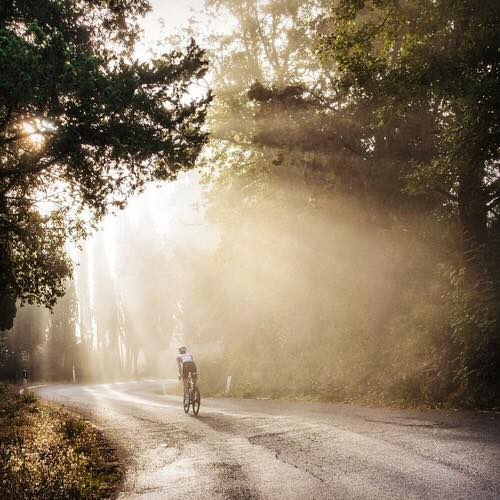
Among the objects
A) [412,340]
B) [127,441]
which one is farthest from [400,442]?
[412,340]

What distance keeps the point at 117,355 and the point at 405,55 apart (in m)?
73.8

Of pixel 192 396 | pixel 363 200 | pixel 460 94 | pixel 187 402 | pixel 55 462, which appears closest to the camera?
pixel 55 462

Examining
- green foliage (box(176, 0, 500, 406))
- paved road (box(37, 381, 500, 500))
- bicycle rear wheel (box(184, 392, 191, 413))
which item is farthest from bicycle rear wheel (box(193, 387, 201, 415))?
green foliage (box(176, 0, 500, 406))

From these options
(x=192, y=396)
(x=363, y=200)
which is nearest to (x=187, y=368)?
(x=192, y=396)

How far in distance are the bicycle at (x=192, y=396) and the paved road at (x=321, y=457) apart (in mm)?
2245

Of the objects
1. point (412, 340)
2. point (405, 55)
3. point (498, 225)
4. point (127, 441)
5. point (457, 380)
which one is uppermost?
point (405, 55)

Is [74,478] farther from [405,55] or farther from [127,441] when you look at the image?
[405,55]

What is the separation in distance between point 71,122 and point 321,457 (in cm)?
758

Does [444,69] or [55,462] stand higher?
[444,69]

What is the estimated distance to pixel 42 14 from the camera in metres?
10.9

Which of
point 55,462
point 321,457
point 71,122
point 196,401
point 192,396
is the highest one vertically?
point 71,122

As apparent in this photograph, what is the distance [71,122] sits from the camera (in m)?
8.88

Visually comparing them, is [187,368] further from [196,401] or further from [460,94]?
[460,94]

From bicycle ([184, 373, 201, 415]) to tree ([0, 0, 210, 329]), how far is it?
15.9 feet
